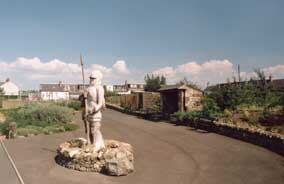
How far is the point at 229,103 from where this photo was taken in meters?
14.5

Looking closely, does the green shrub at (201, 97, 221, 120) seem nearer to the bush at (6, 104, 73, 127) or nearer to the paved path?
the paved path

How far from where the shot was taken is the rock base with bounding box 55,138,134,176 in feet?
23.4

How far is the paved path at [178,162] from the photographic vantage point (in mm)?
6766

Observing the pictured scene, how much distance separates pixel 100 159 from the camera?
297 inches

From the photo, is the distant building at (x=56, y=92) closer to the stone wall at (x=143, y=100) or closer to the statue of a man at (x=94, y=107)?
the stone wall at (x=143, y=100)

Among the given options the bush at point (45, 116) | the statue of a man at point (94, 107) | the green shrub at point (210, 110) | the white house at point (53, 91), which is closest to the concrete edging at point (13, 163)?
the statue of a man at point (94, 107)

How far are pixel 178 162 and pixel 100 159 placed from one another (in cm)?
250

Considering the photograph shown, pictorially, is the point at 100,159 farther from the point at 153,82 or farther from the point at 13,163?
the point at 153,82

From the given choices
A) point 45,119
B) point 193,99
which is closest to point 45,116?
point 45,119

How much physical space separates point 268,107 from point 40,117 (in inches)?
585

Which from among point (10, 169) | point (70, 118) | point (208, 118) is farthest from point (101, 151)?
point (70, 118)

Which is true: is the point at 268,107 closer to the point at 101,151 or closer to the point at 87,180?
the point at 101,151

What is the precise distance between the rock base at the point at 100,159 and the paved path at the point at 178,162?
21 cm

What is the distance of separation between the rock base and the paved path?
0.67 ft
